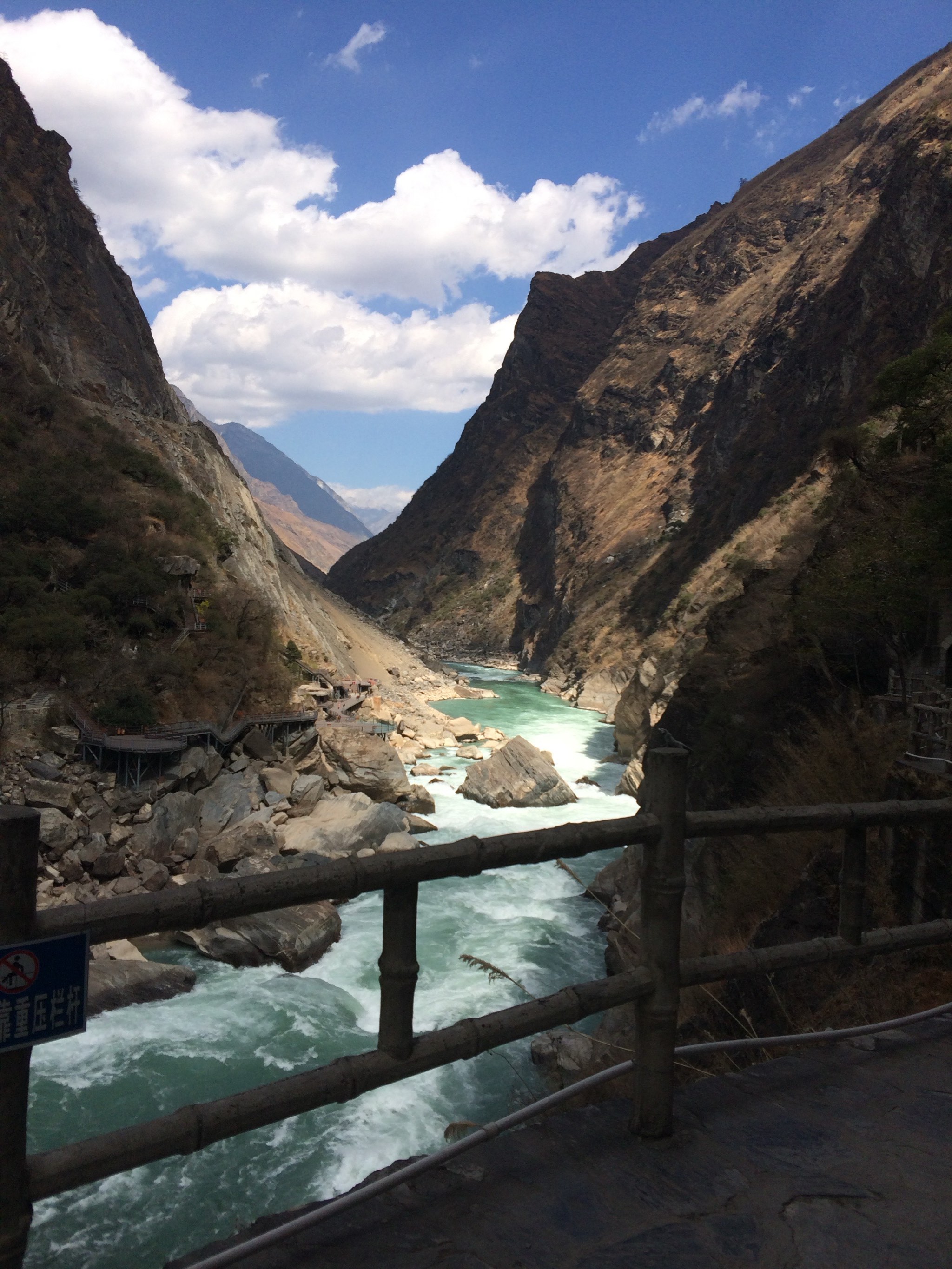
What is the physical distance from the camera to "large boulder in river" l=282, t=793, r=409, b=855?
18.6 m

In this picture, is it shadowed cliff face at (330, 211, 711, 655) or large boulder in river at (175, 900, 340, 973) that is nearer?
large boulder in river at (175, 900, 340, 973)

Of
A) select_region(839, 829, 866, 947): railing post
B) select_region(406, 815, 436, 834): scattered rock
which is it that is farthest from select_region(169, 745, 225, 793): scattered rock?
select_region(839, 829, 866, 947): railing post

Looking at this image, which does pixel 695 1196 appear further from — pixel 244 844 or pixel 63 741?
pixel 63 741

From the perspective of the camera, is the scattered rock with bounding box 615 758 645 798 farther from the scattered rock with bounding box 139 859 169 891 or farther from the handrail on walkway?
the handrail on walkway

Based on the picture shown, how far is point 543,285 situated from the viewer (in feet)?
417

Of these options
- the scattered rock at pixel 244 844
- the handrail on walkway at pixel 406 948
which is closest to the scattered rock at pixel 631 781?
the scattered rock at pixel 244 844

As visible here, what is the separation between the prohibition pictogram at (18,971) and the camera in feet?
5.83

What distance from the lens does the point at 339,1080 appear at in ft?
7.36

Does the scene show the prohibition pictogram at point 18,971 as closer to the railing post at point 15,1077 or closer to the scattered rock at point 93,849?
the railing post at point 15,1077

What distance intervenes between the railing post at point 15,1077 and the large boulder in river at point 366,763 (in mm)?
22469

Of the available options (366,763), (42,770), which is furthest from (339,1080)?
(366,763)

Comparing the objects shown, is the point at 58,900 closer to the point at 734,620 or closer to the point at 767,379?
the point at 734,620

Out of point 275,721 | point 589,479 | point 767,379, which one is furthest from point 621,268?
point 275,721

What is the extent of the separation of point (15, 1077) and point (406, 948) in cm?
98
